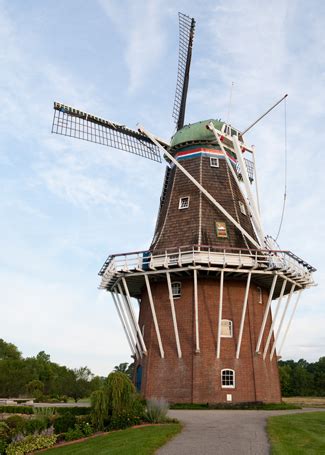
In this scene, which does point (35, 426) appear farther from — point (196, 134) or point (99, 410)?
point (196, 134)

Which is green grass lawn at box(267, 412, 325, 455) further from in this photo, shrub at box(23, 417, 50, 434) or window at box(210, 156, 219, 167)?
window at box(210, 156, 219, 167)

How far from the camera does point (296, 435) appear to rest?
12.9 meters

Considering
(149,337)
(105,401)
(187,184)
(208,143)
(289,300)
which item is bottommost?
(105,401)

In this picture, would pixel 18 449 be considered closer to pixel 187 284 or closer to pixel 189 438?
pixel 189 438

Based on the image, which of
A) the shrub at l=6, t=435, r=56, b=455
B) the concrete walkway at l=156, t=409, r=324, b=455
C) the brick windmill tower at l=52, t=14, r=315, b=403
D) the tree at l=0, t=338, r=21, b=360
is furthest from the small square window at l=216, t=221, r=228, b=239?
the tree at l=0, t=338, r=21, b=360

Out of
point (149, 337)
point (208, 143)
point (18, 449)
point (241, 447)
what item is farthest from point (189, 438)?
point (208, 143)

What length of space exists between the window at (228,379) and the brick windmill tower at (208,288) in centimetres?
5

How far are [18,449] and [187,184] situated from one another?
19063 mm

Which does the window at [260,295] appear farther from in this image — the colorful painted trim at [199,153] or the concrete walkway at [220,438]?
the concrete walkway at [220,438]

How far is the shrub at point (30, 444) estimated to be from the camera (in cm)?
1430

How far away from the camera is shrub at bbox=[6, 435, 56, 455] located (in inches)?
563

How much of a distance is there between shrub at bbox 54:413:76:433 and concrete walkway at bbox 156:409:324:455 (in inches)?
160

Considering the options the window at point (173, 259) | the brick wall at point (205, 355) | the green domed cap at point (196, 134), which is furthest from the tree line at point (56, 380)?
the green domed cap at point (196, 134)

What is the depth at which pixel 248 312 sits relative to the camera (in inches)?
1001
